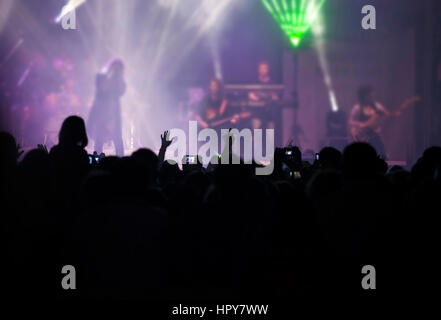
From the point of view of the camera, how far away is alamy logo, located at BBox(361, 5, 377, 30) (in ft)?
51.9

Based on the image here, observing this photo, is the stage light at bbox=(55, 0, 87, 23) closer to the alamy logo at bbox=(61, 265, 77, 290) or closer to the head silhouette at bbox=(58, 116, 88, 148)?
the head silhouette at bbox=(58, 116, 88, 148)

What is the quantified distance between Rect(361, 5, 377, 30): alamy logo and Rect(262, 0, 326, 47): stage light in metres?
1.45

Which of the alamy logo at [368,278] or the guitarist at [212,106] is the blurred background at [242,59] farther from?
the alamy logo at [368,278]

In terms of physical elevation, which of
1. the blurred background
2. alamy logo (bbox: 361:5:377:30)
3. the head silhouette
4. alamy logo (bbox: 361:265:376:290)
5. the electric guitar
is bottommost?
alamy logo (bbox: 361:265:376:290)

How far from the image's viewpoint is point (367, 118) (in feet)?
50.5

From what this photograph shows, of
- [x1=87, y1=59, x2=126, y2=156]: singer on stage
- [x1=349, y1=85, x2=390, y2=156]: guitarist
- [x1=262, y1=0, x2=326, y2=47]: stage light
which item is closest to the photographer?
[x1=87, y1=59, x2=126, y2=156]: singer on stage

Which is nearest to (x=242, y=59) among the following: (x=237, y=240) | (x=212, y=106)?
(x=212, y=106)

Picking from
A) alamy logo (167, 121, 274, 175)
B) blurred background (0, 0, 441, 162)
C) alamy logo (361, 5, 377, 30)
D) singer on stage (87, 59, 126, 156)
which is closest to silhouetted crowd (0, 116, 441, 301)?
singer on stage (87, 59, 126, 156)

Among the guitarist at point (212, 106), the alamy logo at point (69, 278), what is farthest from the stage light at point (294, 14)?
the alamy logo at point (69, 278)

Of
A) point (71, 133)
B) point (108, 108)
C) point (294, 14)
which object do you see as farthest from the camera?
point (294, 14)

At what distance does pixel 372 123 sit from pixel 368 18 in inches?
141

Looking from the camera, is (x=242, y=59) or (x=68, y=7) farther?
(x=242, y=59)

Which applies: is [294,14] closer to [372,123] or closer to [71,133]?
[372,123]
